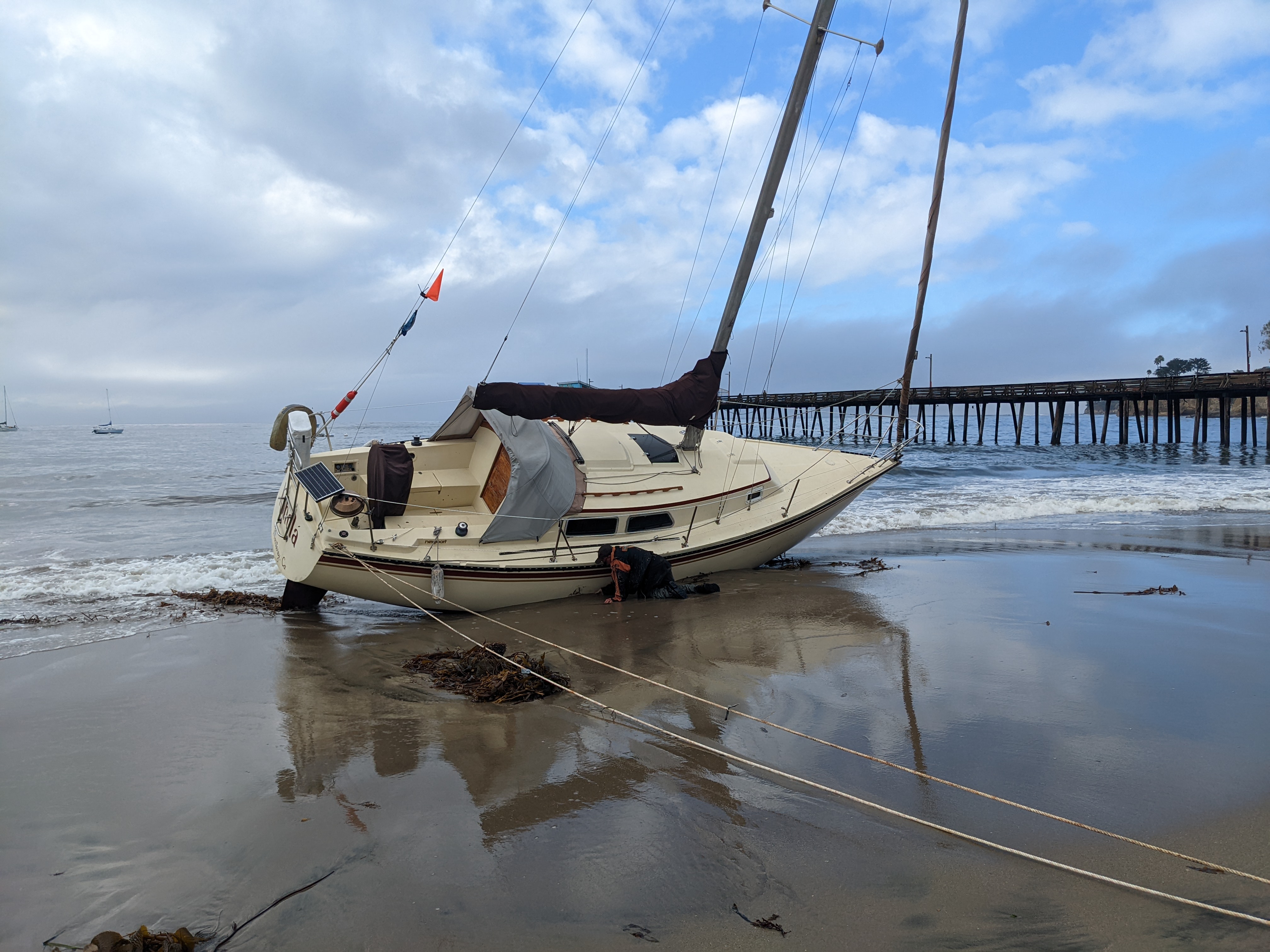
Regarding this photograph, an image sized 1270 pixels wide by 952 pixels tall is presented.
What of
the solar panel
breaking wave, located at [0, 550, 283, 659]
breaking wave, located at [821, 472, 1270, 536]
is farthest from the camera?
breaking wave, located at [821, 472, 1270, 536]

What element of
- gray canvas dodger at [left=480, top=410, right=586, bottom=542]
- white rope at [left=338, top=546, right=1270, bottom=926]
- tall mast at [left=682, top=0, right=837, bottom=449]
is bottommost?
white rope at [left=338, top=546, right=1270, bottom=926]

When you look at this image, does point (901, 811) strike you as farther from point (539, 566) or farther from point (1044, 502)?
point (1044, 502)

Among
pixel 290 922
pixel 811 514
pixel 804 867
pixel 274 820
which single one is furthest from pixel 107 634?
pixel 811 514

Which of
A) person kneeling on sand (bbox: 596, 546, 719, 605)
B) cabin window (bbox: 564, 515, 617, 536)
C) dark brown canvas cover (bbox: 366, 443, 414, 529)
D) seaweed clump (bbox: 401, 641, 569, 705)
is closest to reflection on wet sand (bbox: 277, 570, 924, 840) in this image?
seaweed clump (bbox: 401, 641, 569, 705)

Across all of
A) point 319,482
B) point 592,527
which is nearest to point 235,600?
point 319,482

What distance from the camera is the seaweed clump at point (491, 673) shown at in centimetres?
618

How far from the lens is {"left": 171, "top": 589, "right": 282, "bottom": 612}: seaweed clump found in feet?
32.3

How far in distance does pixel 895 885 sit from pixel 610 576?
654 centimetres

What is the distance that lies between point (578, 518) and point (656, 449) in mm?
2467

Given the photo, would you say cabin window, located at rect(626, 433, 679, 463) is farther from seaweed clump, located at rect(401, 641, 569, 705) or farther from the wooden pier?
the wooden pier

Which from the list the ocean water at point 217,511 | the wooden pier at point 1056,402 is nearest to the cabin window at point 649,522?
the ocean water at point 217,511

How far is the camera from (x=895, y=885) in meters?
3.47

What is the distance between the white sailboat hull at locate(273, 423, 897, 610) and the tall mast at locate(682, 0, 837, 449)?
1.34 meters

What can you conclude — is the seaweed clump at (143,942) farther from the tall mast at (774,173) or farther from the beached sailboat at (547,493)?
the tall mast at (774,173)
